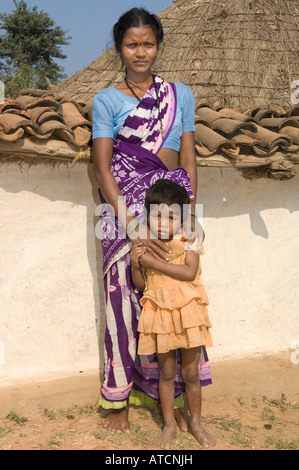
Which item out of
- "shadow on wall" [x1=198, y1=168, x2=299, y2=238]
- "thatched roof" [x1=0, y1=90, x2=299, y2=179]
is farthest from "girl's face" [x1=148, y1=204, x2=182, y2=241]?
→ "shadow on wall" [x1=198, y1=168, x2=299, y2=238]

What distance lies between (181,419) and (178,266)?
3.08ft

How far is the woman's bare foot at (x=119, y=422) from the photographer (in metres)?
2.82

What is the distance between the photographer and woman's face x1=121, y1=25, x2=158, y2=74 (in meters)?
2.46

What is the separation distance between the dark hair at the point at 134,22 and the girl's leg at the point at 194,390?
1613 millimetres

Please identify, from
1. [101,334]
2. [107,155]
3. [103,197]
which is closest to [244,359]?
[101,334]

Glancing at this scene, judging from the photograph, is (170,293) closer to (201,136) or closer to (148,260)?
(148,260)

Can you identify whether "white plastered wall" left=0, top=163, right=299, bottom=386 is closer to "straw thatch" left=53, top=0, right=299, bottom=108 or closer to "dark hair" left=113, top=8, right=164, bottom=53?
"dark hair" left=113, top=8, right=164, bottom=53

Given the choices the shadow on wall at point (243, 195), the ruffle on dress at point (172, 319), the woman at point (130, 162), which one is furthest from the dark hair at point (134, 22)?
the ruffle on dress at point (172, 319)

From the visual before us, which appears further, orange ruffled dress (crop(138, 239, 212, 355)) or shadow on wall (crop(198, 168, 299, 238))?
shadow on wall (crop(198, 168, 299, 238))

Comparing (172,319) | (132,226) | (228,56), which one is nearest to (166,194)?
(132,226)

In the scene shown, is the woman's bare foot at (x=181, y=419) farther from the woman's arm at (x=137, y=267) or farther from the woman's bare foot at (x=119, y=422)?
the woman's arm at (x=137, y=267)

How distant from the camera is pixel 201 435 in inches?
106
